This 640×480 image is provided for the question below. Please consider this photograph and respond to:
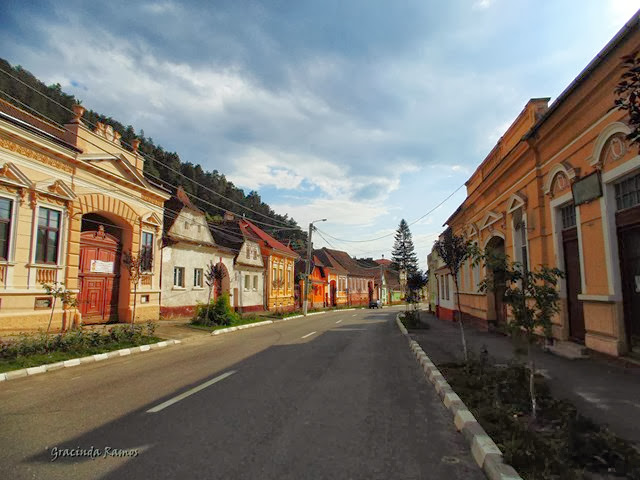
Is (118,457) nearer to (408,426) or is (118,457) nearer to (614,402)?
(408,426)

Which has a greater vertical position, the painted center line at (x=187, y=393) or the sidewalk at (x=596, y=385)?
the sidewalk at (x=596, y=385)

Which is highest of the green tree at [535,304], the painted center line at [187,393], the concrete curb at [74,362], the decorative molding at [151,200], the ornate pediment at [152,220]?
the decorative molding at [151,200]

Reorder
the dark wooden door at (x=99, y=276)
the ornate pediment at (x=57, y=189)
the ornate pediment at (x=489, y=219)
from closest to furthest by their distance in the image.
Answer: the ornate pediment at (x=57, y=189) → the ornate pediment at (x=489, y=219) → the dark wooden door at (x=99, y=276)

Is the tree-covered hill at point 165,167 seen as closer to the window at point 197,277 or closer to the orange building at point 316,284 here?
the orange building at point 316,284

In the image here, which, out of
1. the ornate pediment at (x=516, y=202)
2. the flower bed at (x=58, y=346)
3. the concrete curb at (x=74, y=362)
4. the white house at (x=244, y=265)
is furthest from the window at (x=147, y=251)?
the ornate pediment at (x=516, y=202)

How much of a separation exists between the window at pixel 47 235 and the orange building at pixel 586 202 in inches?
625

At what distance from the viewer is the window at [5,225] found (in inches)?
511

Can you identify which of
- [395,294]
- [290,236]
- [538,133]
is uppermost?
[290,236]

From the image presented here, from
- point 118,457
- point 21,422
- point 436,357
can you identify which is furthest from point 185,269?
point 118,457

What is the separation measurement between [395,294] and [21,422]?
9013cm

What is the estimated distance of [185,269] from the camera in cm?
2361

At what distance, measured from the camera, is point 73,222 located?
15.5m

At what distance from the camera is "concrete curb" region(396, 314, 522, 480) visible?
3564 mm

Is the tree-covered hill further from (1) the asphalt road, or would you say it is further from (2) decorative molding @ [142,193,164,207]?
(1) the asphalt road
